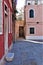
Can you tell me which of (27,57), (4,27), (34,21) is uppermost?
(34,21)

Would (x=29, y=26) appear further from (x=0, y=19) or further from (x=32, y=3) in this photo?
(x=0, y=19)

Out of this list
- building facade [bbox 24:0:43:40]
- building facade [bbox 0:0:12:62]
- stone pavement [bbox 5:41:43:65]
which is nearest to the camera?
building facade [bbox 0:0:12:62]

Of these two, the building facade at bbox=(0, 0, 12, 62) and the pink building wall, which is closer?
the building facade at bbox=(0, 0, 12, 62)

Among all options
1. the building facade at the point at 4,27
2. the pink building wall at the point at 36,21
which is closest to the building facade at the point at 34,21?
the pink building wall at the point at 36,21

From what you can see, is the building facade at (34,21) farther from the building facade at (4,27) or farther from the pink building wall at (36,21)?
the building facade at (4,27)

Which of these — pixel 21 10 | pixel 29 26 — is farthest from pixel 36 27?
pixel 21 10

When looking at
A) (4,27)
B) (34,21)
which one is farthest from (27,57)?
(34,21)

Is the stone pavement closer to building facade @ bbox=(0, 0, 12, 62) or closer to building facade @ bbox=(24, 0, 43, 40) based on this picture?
building facade @ bbox=(0, 0, 12, 62)

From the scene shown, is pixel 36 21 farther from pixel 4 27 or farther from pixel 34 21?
pixel 4 27

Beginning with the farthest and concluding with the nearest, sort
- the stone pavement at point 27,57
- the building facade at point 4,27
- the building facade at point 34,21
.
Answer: the building facade at point 34,21 < the stone pavement at point 27,57 < the building facade at point 4,27

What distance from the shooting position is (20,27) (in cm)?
2998

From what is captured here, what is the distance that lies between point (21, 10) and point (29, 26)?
8.10 m

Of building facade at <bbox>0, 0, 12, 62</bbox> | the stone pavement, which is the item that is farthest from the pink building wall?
building facade at <bbox>0, 0, 12, 62</bbox>

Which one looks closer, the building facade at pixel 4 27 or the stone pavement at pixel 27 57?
the building facade at pixel 4 27
